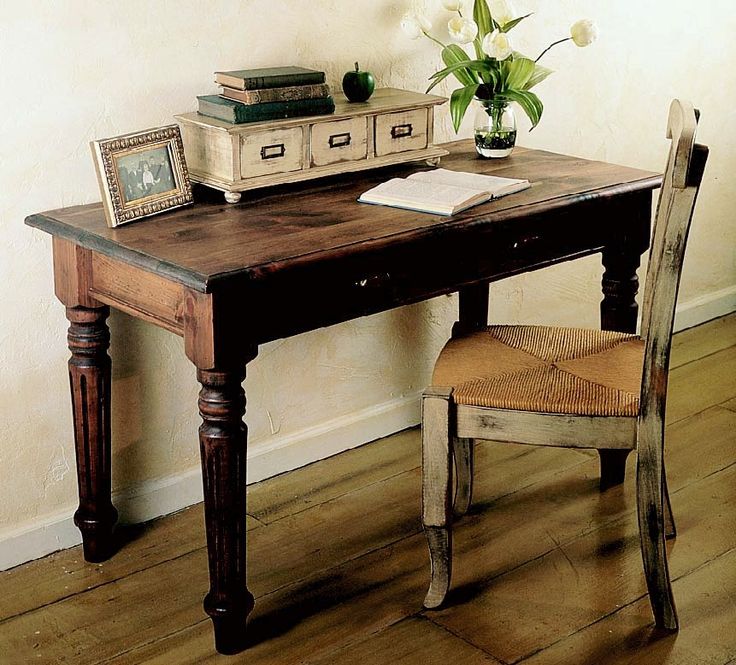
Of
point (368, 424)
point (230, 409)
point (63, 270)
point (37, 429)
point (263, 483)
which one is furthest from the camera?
point (368, 424)

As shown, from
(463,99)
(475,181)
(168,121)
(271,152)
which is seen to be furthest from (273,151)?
(463,99)

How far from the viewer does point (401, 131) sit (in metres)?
2.38

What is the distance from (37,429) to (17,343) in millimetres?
194

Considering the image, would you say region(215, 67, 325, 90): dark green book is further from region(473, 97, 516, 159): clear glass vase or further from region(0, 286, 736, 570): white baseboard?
region(0, 286, 736, 570): white baseboard

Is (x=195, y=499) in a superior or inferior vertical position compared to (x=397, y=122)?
inferior

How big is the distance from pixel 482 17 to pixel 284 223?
2.76ft

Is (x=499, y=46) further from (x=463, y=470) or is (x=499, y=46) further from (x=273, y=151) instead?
(x=463, y=470)

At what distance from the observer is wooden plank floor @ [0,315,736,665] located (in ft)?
6.65

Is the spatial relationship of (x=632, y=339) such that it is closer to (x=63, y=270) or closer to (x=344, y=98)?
(x=344, y=98)

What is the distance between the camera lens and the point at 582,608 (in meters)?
2.14

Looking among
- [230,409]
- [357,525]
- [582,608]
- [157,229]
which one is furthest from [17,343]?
[582,608]

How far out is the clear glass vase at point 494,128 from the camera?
2.52m

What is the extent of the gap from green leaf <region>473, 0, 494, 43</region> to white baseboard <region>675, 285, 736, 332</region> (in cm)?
141

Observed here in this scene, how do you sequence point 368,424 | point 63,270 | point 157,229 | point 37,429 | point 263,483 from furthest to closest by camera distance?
point 368,424 < point 263,483 < point 37,429 < point 63,270 < point 157,229
